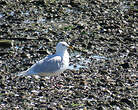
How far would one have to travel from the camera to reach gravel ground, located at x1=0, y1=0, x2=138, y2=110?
12914 millimetres

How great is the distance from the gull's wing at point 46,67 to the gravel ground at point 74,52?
1.24 ft

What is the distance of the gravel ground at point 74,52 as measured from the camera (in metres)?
12.9

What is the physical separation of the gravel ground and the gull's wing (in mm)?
377

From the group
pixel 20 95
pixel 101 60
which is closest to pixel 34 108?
pixel 20 95

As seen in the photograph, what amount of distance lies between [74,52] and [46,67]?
10.4ft

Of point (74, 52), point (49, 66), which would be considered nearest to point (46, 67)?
point (49, 66)

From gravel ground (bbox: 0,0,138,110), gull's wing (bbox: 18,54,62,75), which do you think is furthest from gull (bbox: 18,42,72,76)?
gravel ground (bbox: 0,0,138,110)

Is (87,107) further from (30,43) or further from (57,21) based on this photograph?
(57,21)

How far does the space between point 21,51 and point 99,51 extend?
9.71ft

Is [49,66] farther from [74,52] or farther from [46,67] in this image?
[74,52]

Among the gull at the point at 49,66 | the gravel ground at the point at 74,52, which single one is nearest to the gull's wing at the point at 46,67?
the gull at the point at 49,66

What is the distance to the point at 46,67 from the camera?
13.9 meters

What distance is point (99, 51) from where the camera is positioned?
55.7 ft

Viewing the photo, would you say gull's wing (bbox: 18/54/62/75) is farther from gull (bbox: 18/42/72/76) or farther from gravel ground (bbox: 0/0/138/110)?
gravel ground (bbox: 0/0/138/110)
